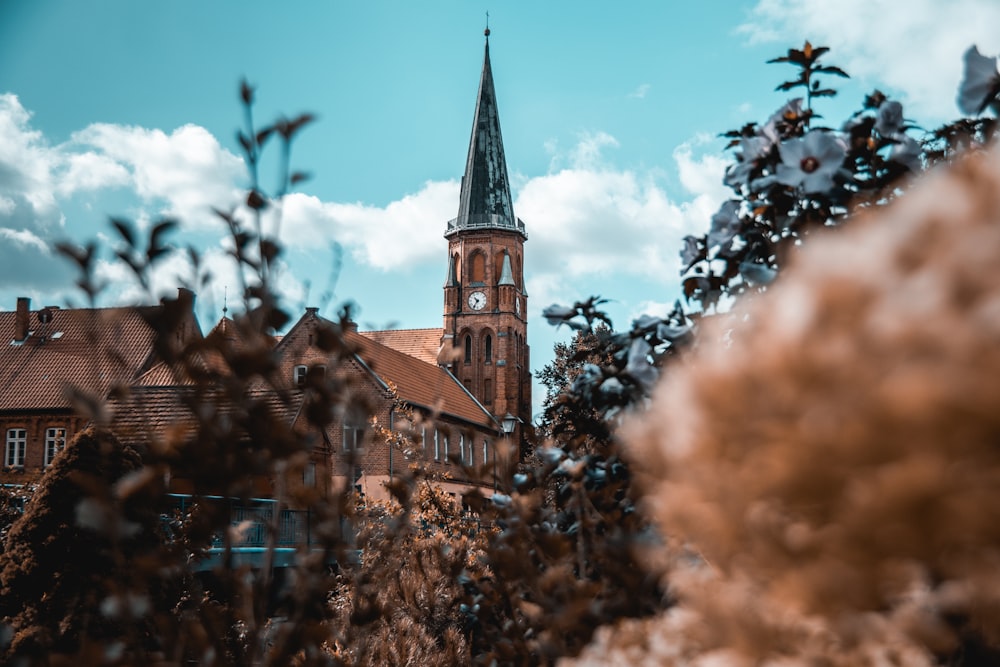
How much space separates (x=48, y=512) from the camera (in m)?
5.52

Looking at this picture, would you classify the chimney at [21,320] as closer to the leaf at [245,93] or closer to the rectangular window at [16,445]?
the rectangular window at [16,445]

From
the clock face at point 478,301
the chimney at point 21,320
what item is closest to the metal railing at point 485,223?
the clock face at point 478,301

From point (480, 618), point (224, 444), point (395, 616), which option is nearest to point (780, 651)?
point (224, 444)

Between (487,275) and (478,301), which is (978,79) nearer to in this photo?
(478,301)

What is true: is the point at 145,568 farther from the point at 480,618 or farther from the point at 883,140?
the point at 883,140

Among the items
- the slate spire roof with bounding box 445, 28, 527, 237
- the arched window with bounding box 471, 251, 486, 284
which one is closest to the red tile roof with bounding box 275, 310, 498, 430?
the arched window with bounding box 471, 251, 486, 284

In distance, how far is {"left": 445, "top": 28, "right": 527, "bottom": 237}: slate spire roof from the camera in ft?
184

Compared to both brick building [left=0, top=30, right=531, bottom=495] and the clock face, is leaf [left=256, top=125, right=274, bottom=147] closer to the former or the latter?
brick building [left=0, top=30, right=531, bottom=495]

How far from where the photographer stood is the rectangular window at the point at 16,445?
3306 cm

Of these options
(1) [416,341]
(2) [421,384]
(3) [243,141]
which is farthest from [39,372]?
(3) [243,141]

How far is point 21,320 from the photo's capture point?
36719mm

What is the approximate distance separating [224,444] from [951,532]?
156 centimetres

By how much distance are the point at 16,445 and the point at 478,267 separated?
3027cm

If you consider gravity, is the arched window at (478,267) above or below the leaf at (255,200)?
above
